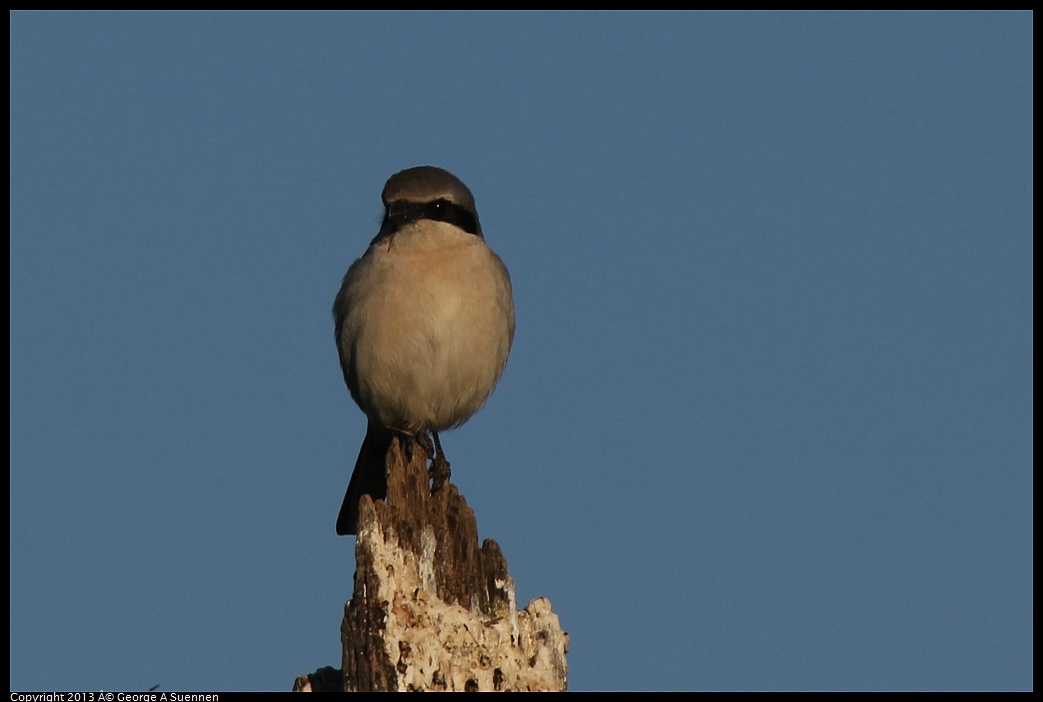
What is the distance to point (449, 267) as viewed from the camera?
840 cm

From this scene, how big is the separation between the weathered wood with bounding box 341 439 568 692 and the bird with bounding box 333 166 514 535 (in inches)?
83.8

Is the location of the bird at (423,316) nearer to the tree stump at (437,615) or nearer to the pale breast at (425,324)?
the pale breast at (425,324)

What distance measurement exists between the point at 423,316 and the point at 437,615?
9.35 feet

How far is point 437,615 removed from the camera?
577 cm

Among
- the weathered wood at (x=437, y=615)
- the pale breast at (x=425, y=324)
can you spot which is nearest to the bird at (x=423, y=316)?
the pale breast at (x=425, y=324)

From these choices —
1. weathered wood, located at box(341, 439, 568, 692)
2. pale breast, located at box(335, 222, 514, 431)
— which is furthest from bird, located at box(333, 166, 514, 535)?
weathered wood, located at box(341, 439, 568, 692)

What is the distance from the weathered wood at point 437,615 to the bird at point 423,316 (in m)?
2.13

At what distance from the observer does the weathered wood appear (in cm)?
561

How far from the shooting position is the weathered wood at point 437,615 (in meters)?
5.61

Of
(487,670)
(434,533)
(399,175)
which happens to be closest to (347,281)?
(399,175)

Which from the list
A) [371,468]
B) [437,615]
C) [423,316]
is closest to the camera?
[437,615]

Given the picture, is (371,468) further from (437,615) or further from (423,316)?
(437,615)

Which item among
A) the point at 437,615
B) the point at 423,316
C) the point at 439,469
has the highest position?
the point at 423,316

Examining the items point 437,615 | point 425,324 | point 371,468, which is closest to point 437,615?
point 437,615
